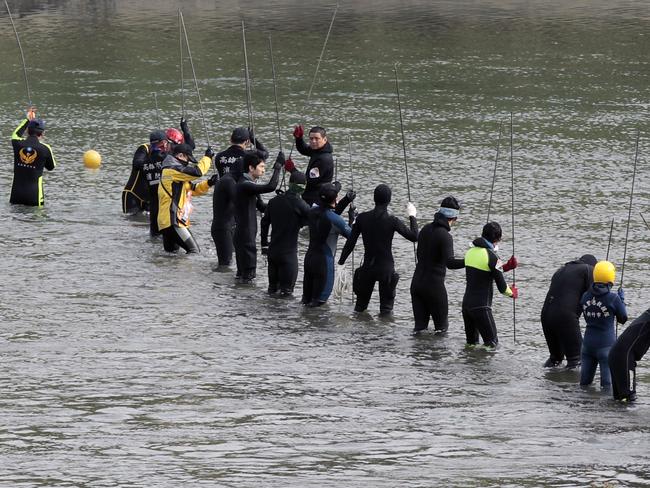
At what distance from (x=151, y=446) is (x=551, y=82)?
24162 mm

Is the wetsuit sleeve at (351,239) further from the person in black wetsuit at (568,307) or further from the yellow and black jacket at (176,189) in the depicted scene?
the yellow and black jacket at (176,189)

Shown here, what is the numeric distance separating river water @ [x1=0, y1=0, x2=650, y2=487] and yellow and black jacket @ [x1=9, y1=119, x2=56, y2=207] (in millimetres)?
470

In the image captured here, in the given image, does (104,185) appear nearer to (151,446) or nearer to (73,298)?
(73,298)

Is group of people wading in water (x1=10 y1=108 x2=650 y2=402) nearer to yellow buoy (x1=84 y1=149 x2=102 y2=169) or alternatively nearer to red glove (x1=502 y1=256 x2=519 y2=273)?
red glove (x1=502 y1=256 x2=519 y2=273)

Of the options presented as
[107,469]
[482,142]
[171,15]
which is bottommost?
[107,469]

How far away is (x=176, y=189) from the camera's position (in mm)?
18141

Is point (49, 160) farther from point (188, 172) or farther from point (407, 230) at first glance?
point (407, 230)

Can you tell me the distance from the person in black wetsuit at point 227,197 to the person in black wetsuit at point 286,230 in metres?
1.16

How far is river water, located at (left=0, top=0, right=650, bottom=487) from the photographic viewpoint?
10.9m

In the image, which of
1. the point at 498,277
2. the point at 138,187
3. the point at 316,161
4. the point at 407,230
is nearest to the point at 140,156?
the point at 138,187

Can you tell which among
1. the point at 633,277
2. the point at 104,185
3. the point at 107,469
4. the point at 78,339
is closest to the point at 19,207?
the point at 104,185

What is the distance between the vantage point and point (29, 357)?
44.6 feet

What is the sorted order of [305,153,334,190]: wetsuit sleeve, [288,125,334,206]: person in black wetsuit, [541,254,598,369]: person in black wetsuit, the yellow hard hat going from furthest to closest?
[305,153,334,190]: wetsuit sleeve
[288,125,334,206]: person in black wetsuit
[541,254,598,369]: person in black wetsuit
the yellow hard hat

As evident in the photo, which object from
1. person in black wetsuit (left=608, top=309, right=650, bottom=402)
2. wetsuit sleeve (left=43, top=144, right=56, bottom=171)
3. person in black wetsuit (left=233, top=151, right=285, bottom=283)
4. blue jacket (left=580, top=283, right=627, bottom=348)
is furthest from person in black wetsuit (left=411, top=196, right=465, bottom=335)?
wetsuit sleeve (left=43, top=144, right=56, bottom=171)
